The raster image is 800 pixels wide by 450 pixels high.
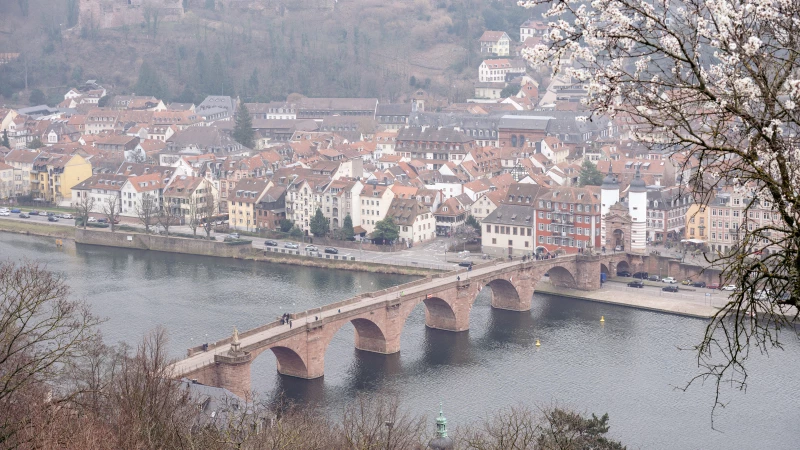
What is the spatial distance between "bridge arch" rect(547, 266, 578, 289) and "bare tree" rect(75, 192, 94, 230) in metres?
24.6

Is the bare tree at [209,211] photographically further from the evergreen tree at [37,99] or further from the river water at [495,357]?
the evergreen tree at [37,99]

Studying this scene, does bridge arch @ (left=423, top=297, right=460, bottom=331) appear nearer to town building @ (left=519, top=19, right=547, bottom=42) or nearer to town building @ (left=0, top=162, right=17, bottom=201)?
town building @ (left=0, top=162, right=17, bottom=201)

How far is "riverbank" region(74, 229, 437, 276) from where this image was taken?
51.3m

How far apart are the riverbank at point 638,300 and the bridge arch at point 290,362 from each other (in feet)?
49.6

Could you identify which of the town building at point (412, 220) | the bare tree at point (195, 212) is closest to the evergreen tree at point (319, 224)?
the town building at point (412, 220)

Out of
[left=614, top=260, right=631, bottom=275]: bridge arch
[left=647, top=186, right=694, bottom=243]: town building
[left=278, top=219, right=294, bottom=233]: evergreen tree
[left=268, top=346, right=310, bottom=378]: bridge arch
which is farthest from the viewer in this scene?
[left=278, top=219, right=294, bottom=233]: evergreen tree

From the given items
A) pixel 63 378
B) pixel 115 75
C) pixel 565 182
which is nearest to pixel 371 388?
pixel 63 378

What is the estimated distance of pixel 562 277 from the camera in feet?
159

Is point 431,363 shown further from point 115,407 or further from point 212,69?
point 212,69

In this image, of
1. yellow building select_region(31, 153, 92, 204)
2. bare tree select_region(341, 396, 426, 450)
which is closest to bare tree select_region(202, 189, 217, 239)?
yellow building select_region(31, 153, 92, 204)

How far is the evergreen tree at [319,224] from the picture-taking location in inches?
2212

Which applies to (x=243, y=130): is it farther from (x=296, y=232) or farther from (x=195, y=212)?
(x=296, y=232)

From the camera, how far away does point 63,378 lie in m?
25.4

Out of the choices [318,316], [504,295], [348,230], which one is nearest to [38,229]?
[348,230]
